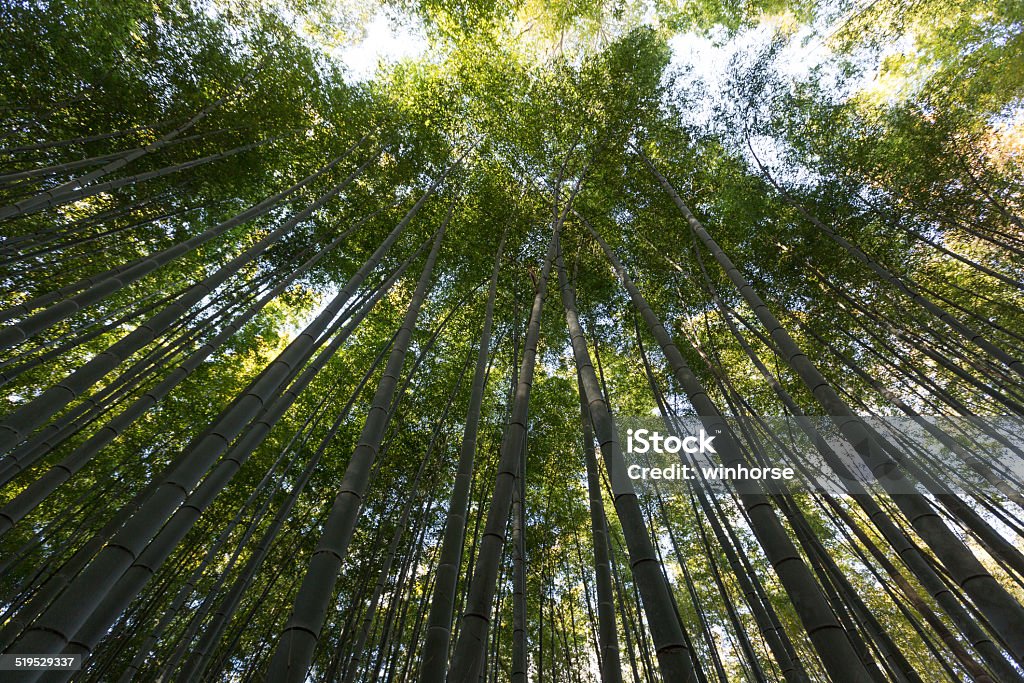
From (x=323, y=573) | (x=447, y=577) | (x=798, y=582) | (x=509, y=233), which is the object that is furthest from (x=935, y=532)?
(x=509, y=233)

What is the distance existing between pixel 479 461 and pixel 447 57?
16.2ft

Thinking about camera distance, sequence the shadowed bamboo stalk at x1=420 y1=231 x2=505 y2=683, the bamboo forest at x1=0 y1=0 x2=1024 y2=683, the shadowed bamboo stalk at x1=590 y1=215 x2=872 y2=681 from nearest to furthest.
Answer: the shadowed bamboo stalk at x1=590 y1=215 x2=872 y2=681
the shadowed bamboo stalk at x1=420 y1=231 x2=505 y2=683
the bamboo forest at x1=0 y1=0 x2=1024 y2=683

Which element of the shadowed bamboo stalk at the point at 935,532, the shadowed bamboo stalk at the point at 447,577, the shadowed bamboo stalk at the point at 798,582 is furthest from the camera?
the shadowed bamboo stalk at the point at 447,577

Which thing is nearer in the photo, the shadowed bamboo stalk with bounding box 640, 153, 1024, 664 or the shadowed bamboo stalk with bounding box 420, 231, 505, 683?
the shadowed bamboo stalk with bounding box 640, 153, 1024, 664

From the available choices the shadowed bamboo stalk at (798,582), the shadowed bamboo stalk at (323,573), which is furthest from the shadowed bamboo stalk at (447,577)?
the shadowed bamboo stalk at (798,582)

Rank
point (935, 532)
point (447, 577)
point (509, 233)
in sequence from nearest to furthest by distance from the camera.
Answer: point (935, 532), point (447, 577), point (509, 233)

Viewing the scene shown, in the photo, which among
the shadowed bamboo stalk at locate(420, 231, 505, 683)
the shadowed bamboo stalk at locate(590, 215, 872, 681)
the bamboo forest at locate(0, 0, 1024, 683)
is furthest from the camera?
the bamboo forest at locate(0, 0, 1024, 683)

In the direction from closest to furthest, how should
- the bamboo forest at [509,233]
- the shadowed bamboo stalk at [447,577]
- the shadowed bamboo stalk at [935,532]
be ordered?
the shadowed bamboo stalk at [935,532], the shadowed bamboo stalk at [447,577], the bamboo forest at [509,233]

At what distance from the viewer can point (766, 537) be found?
4.37 feet

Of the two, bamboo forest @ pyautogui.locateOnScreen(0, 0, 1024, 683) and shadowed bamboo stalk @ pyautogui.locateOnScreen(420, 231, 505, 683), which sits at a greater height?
bamboo forest @ pyautogui.locateOnScreen(0, 0, 1024, 683)

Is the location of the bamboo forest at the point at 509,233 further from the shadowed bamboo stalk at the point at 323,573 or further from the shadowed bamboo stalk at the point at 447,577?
the shadowed bamboo stalk at the point at 323,573

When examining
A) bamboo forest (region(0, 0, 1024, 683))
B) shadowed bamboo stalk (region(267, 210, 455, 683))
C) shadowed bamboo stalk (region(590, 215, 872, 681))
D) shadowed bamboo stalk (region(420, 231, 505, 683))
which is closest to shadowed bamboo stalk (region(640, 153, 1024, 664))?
shadowed bamboo stalk (region(590, 215, 872, 681))

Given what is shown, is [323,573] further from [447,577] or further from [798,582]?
[798,582]

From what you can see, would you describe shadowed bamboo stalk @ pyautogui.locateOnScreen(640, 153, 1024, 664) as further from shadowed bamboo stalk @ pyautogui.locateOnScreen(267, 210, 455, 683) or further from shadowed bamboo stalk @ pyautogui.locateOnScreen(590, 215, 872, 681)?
shadowed bamboo stalk @ pyautogui.locateOnScreen(267, 210, 455, 683)
